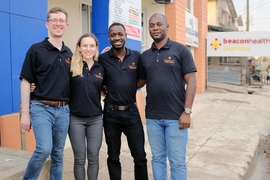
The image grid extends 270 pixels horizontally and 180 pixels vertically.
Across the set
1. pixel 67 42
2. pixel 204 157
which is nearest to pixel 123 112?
pixel 204 157

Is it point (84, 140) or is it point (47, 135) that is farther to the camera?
point (84, 140)

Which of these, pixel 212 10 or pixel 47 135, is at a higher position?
pixel 212 10

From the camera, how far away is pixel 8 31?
4.36 meters

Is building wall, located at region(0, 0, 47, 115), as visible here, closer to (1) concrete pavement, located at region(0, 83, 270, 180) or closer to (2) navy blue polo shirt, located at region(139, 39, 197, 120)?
(1) concrete pavement, located at region(0, 83, 270, 180)

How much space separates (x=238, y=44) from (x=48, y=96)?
15.1m

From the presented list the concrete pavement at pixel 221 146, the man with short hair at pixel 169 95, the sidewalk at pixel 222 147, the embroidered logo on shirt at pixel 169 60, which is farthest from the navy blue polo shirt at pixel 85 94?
the sidewalk at pixel 222 147

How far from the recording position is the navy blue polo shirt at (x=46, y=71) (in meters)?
2.94

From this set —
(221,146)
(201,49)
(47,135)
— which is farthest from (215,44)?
(47,135)

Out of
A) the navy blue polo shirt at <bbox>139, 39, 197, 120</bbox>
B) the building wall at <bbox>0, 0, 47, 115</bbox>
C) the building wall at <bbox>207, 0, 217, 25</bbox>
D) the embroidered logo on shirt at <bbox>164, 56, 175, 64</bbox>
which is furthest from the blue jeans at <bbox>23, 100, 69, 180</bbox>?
the building wall at <bbox>207, 0, 217, 25</bbox>

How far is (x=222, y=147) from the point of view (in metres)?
6.27

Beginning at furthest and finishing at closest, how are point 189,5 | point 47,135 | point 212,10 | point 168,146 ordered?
1. point 212,10
2. point 189,5
3. point 168,146
4. point 47,135

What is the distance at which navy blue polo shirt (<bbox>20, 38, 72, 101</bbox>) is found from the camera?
2.94 m

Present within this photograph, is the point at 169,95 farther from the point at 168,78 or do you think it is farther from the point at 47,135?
the point at 47,135

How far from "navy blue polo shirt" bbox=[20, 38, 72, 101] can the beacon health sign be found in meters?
14.3
